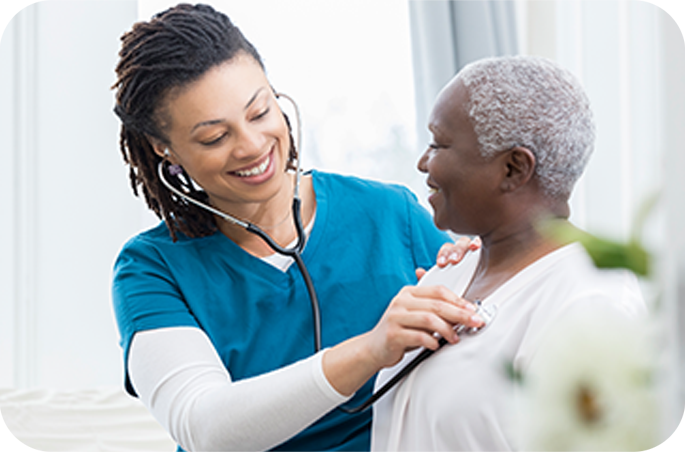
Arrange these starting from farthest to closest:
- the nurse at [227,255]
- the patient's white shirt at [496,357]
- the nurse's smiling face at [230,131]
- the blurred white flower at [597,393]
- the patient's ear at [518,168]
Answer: the nurse's smiling face at [230,131] → the nurse at [227,255] → the patient's ear at [518,168] → the patient's white shirt at [496,357] → the blurred white flower at [597,393]

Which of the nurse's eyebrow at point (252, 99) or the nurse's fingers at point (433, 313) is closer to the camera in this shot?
the nurse's fingers at point (433, 313)

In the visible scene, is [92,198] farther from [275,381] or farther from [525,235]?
[525,235]

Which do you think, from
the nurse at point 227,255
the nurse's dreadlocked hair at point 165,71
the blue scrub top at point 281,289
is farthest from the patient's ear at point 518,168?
the nurse's dreadlocked hair at point 165,71

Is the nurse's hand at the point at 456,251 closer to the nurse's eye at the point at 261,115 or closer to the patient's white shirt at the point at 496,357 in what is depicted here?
the patient's white shirt at the point at 496,357

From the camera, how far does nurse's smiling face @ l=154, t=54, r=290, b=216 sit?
1.15 meters

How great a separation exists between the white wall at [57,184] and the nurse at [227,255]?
1437 mm

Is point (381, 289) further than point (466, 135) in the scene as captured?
Yes

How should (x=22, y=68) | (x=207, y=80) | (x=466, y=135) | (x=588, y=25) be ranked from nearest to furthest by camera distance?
(x=466, y=135)
(x=207, y=80)
(x=588, y=25)
(x=22, y=68)

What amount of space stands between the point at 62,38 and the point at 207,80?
183 centimetres

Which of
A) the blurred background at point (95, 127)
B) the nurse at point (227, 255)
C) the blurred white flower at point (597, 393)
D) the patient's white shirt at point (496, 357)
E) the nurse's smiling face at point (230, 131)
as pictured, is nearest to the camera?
the blurred white flower at point (597, 393)

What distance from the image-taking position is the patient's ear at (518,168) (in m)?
0.85

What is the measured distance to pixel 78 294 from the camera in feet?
8.86

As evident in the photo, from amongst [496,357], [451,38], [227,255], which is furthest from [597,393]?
[451,38]

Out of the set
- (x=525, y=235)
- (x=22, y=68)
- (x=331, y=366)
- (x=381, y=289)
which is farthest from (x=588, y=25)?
(x=22, y=68)
